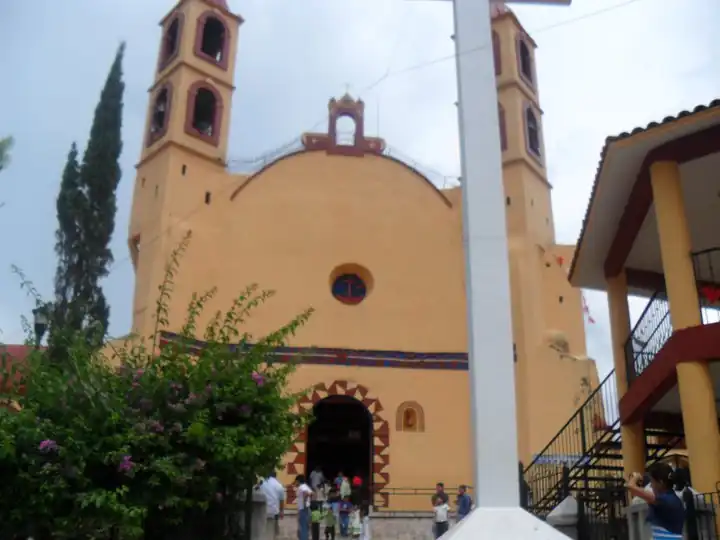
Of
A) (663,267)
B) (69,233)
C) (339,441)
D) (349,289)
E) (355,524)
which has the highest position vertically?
(69,233)

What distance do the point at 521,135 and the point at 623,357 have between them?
10.9m

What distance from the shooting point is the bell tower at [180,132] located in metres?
19.5

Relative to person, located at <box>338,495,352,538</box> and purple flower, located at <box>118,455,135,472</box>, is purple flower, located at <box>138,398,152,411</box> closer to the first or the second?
purple flower, located at <box>118,455,135,472</box>

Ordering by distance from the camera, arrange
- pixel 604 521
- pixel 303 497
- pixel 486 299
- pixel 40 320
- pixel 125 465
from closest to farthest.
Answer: pixel 486 299 → pixel 125 465 → pixel 604 521 → pixel 40 320 → pixel 303 497

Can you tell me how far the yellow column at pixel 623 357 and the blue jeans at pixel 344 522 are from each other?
18.8ft

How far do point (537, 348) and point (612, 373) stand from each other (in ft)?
21.7

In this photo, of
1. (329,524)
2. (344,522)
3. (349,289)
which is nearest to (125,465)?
(329,524)

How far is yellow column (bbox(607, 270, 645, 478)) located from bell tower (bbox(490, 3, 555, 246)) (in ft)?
26.0

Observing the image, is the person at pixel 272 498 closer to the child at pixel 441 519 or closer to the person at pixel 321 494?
the person at pixel 321 494

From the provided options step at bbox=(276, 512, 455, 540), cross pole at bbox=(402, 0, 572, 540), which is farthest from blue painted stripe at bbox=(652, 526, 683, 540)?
step at bbox=(276, 512, 455, 540)

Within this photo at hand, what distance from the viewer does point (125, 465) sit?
7.29 metres

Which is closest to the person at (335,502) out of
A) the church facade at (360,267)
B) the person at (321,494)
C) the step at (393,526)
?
the person at (321,494)

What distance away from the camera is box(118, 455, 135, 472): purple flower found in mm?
7281

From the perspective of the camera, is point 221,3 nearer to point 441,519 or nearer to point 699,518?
point 441,519
